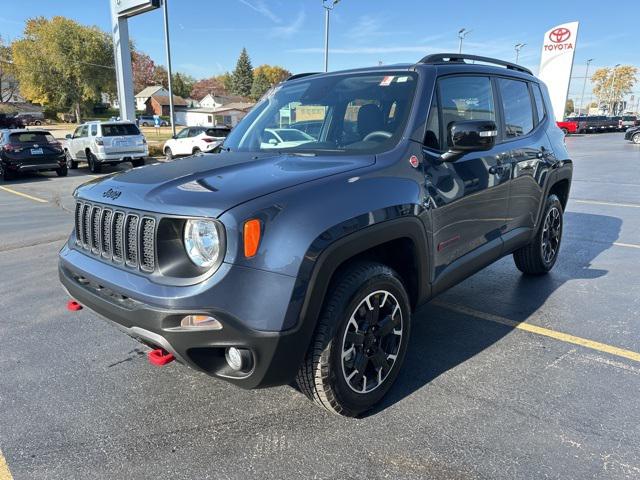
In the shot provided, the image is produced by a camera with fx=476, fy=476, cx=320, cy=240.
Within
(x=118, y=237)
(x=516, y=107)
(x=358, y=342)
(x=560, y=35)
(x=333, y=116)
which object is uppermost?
(x=560, y=35)

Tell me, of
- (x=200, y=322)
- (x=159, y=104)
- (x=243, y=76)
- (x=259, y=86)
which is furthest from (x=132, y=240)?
(x=243, y=76)

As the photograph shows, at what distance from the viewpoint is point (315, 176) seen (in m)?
2.37

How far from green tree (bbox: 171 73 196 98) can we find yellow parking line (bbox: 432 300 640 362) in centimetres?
11535

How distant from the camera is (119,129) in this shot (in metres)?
16.2

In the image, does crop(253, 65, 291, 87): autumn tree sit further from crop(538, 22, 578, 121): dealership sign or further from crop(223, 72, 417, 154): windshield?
crop(223, 72, 417, 154): windshield

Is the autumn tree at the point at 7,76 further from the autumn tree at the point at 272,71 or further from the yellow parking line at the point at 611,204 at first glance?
the yellow parking line at the point at 611,204

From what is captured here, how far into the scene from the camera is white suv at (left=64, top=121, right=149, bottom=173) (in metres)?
15.8

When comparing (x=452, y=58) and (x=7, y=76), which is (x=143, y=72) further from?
(x=452, y=58)

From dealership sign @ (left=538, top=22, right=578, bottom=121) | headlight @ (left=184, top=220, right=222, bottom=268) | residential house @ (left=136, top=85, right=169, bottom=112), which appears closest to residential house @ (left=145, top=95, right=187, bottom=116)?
residential house @ (left=136, top=85, right=169, bottom=112)

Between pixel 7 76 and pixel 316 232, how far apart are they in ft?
322

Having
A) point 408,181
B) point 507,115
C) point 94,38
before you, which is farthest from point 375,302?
point 94,38

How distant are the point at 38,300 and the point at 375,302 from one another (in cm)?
347

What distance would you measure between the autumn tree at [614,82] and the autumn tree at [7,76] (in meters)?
111

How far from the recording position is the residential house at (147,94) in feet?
351
